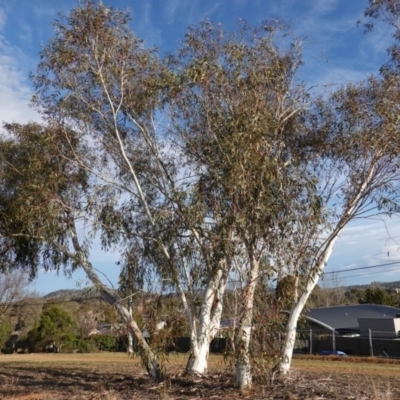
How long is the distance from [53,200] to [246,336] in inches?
236

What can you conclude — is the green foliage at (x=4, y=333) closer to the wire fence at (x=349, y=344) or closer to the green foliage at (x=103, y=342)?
the green foliage at (x=103, y=342)

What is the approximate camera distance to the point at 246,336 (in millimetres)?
10938

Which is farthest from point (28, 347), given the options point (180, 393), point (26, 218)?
point (180, 393)

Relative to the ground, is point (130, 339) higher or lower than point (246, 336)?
higher

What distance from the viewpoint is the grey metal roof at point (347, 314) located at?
1457 inches

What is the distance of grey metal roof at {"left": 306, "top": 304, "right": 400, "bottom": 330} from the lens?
37000mm

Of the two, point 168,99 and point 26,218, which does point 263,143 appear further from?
point 26,218

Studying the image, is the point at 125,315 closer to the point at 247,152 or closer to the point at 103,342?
the point at 247,152

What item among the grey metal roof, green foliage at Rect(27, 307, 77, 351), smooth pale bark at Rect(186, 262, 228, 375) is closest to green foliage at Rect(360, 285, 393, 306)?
the grey metal roof

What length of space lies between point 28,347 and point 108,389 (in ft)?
110

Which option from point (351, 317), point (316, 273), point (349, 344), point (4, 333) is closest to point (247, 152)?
point (316, 273)

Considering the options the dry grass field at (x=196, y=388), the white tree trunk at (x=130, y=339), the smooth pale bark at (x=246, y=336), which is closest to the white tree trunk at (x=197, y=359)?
the dry grass field at (x=196, y=388)

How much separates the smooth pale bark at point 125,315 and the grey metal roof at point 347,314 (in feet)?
76.8

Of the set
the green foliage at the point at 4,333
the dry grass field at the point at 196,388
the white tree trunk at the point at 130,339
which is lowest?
the dry grass field at the point at 196,388
